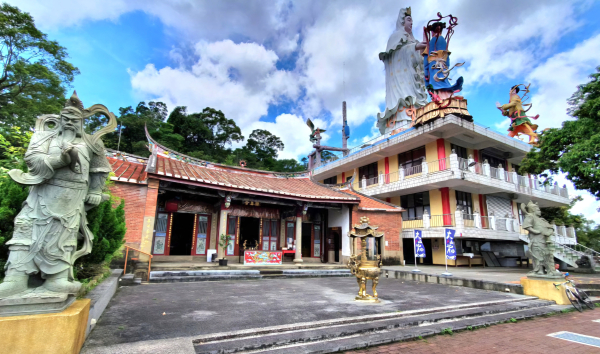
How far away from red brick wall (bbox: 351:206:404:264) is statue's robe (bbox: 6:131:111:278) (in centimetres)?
1268

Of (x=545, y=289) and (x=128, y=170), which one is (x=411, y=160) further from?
(x=128, y=170)

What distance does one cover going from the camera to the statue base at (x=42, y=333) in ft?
7.79

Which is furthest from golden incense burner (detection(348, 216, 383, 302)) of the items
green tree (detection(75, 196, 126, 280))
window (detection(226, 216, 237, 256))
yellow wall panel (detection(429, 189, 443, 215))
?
yellow wall panel (detection(429, 189, 443, 215))

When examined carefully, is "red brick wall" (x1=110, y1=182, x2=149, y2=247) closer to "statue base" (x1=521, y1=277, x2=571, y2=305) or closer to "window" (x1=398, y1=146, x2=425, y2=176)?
"statue base" (x1=521, y1=277, x2=571, y2=305)

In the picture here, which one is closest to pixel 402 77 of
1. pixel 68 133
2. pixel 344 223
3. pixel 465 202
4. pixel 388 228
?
pixel 465 202

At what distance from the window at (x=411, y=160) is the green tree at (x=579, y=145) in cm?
560

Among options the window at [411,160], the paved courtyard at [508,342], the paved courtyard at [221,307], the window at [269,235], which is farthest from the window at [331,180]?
the paved courtyard at [508,342]

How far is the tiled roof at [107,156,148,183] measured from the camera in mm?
9459

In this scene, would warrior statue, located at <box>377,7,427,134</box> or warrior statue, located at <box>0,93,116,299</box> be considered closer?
warrior statue, located at <box>0,93,116,299</box>

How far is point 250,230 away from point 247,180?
104 inches

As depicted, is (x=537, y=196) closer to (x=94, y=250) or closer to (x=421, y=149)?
(x=421, y=149)

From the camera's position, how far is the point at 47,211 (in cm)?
278

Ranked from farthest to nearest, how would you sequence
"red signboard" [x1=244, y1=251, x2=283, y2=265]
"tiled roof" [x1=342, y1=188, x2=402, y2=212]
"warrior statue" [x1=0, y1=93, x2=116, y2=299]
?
"tiled roof" [x1=342, y1=188, x2=402, y2=212] < "red signboard" [x1=244, y1=251, x2=283, y2=265] < "warrior statue" [x1=0, y1=93, x2=116, y2=299]

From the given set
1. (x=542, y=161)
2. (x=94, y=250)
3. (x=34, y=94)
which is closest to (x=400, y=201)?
(x=542, y=161)
